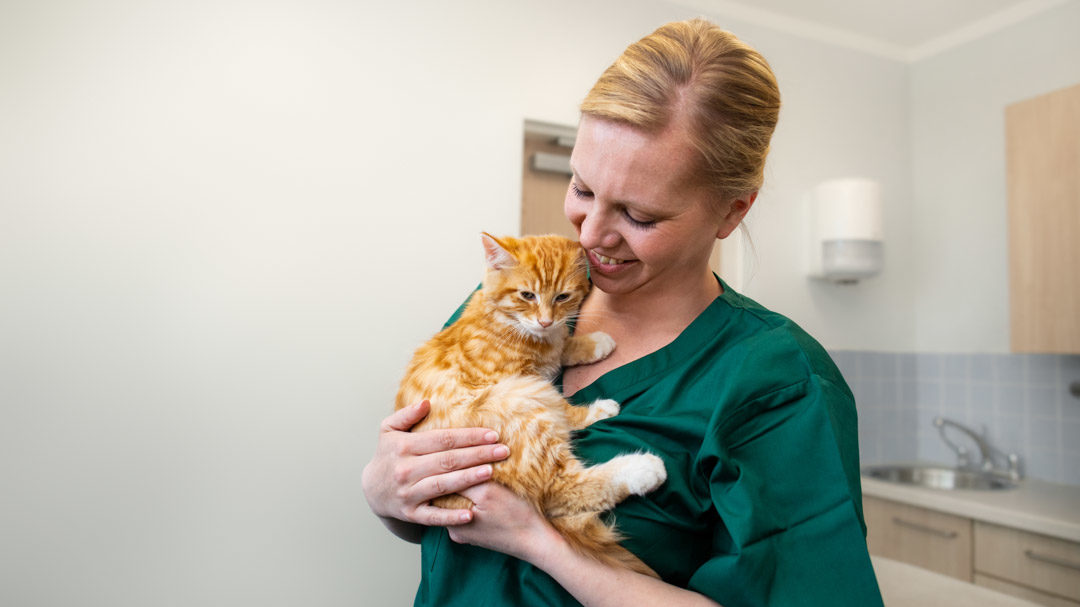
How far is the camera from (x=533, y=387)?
1140 mm

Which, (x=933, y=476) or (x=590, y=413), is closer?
(x=590, y=413)

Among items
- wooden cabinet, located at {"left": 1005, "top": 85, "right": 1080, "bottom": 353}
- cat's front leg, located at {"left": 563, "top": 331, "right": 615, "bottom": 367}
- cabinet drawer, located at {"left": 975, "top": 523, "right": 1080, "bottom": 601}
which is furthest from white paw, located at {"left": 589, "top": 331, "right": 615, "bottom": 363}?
wooden cabinet, located at {"left": 1005, "top": 85, "right": 1080, "bottom": 353}

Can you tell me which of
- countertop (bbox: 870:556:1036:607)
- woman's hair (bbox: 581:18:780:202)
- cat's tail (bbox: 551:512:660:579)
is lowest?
countertop (bbox: 870:556:1036:607)

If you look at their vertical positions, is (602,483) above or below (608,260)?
below

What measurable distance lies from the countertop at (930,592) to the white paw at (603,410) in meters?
0.85

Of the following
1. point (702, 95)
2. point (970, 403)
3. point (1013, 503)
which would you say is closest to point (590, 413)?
point (702, 95)

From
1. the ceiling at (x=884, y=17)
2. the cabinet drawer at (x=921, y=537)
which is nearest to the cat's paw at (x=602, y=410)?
the cabinet drawer at (x=921, y=537)

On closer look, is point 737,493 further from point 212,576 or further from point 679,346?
point 212,576

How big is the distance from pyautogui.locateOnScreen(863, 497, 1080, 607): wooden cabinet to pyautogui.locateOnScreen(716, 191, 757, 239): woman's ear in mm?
1755

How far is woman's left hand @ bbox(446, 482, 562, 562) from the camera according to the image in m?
0.95

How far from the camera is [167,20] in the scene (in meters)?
2.28

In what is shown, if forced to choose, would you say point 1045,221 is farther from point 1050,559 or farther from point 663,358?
point 663,358

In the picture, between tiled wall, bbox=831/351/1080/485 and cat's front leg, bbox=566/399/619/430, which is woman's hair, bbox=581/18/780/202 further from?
tiled wall, bbox=831/351/1080/485

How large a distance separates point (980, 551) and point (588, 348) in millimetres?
2407
